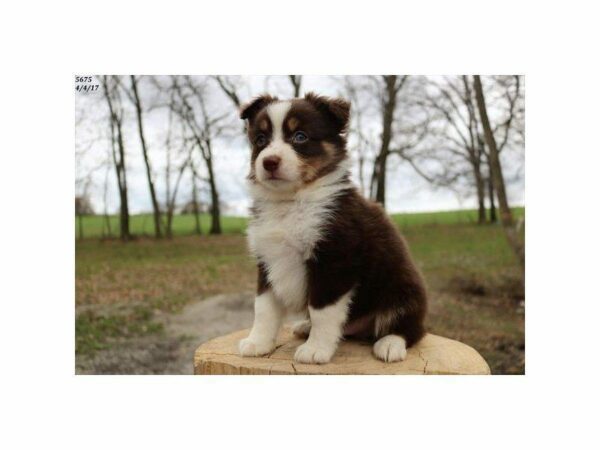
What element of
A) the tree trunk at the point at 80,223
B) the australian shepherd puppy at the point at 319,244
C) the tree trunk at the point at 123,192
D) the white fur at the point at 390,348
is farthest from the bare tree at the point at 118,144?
the white fur at the point at 390,348

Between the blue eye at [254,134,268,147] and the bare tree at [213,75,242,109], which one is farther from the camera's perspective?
the bare tree at [213,75,242,109]

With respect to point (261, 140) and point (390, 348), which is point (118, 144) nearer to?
point (261, 140)

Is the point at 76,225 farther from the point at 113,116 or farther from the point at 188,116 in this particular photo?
the point at 188,116

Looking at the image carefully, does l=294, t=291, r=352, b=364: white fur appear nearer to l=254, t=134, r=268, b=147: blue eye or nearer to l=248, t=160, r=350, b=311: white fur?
l=248, t=160, r=350, b=311: white fur

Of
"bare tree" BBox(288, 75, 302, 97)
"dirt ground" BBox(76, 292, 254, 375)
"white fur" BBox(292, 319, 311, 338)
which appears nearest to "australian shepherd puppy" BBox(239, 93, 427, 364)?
"white fur" BBox(292, 319, 311, 338)

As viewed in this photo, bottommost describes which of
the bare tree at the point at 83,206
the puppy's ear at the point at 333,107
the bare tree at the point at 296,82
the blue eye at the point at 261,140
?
the bare tree at the point at 83,206

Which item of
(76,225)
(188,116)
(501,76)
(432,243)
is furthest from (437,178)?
(76,225)

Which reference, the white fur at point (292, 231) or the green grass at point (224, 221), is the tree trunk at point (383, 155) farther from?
the white fur at point (292, 231)
